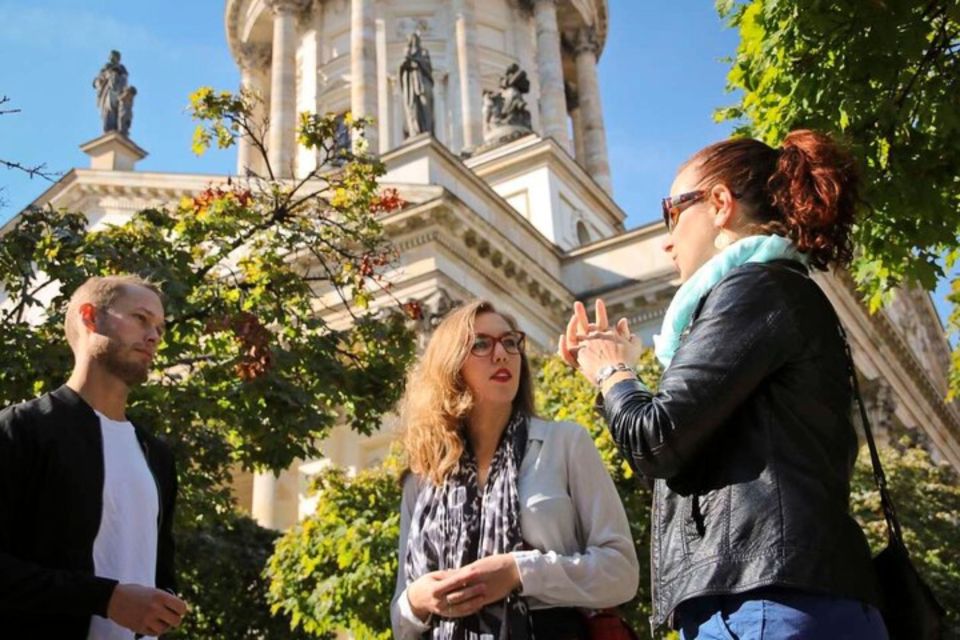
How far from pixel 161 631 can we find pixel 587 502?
131 centimetres

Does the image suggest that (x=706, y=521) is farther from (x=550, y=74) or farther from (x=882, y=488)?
(x=550, y=74)

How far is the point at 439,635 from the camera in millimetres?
3273

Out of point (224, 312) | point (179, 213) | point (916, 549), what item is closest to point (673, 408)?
point (224, 312)

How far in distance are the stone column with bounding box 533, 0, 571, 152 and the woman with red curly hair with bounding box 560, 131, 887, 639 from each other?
32.1 metres

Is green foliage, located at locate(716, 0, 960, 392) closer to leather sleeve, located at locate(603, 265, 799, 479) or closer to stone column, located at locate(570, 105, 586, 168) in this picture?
leather sleeve, located at locate(603, 265, 799, 479)

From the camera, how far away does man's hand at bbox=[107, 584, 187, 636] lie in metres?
3.41

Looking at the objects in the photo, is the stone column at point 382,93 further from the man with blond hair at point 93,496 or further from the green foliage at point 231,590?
the man with blond hair at point 93,496

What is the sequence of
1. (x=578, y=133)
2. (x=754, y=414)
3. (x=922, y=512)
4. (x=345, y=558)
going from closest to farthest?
(x=754, y=414), (x=345, y=558), (x=922, y=512), (x=578, y=133)

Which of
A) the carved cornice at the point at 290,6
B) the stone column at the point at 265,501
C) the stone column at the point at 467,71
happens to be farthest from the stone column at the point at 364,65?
the stone column at the point at 265,501

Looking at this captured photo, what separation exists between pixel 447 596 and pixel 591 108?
39.4m

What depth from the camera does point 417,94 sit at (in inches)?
1019

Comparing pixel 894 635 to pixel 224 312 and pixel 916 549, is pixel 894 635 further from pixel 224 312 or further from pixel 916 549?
pixel 916 549

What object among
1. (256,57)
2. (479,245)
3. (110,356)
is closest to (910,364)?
(479,245)

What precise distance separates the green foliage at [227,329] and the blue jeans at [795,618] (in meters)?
6.96
